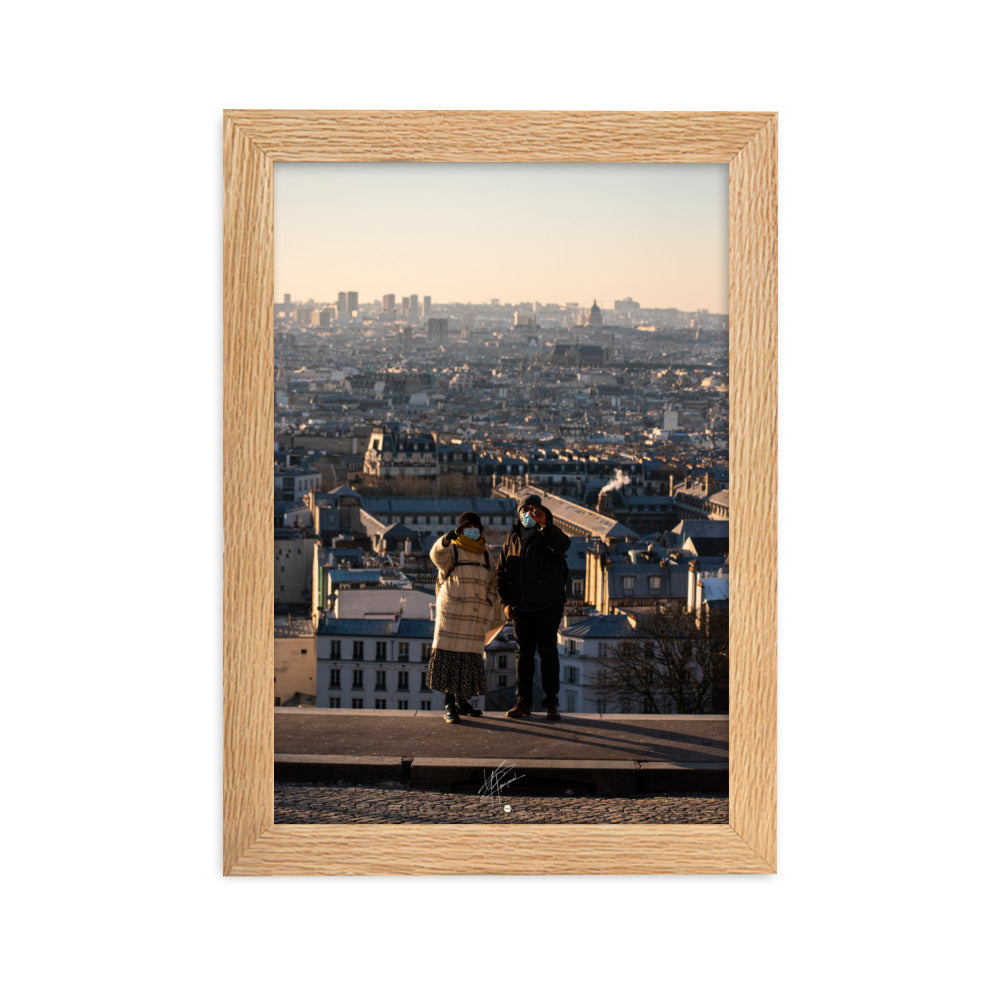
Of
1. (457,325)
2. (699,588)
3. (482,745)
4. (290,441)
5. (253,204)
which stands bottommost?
(482,745)

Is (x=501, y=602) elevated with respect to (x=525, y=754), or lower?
elevated

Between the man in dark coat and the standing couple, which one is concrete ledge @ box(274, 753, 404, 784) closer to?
the standing couple

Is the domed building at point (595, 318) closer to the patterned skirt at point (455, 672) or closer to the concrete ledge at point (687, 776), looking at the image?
the patterned skirt at point (455, 672)

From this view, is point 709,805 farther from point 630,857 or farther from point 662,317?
point 662,317

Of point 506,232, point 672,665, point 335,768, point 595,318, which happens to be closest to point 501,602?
point 672,665

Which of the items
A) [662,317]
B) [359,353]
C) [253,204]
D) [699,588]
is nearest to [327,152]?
[253,204]

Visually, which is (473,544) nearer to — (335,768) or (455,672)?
(455,672)
